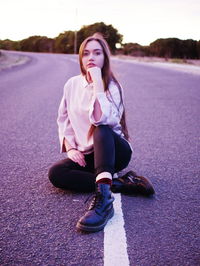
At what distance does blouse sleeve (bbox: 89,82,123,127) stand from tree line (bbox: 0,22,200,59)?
43.7m

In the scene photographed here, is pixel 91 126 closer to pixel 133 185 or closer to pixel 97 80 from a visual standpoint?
pixel 97 80

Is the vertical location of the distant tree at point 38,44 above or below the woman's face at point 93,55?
below

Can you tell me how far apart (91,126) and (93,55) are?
2.16 feet

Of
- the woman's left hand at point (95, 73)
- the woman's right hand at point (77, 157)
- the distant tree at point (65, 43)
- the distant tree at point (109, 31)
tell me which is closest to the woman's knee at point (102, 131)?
the woman's right hand at point (77, 157)

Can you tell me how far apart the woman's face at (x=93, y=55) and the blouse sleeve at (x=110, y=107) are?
0.24m

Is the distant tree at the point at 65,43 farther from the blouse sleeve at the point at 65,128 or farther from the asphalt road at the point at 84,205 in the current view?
the blouse sleeve at the point at 65,128

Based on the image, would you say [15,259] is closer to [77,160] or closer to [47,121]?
[77,160]

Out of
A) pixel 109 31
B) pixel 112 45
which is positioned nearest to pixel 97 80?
pixel 112 45

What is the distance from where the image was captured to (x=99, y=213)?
2443mm

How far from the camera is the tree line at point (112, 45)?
6128 centimetres

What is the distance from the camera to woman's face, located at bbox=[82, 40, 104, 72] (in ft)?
9.86

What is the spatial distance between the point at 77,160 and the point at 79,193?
32 cm

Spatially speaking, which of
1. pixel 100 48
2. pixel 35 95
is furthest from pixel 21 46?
pixel 100 48

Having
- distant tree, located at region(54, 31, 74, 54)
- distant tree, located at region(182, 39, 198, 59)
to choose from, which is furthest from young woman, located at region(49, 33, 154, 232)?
distant tree, located at region(54, 31, 74, 54)
